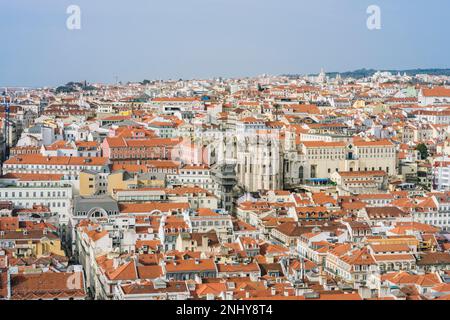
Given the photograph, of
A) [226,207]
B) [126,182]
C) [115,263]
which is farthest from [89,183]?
[115,263]

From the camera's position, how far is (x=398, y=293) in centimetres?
504

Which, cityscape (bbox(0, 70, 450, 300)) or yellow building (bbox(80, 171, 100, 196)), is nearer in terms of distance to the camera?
cityscape (bbox(0, 70, 450, 300))

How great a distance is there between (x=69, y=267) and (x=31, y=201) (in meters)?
3.49

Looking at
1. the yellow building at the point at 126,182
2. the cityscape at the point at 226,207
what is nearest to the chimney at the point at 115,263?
the cityscape at the point at 226,207

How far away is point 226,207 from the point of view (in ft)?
33.1

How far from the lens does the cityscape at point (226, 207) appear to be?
18.4 feet

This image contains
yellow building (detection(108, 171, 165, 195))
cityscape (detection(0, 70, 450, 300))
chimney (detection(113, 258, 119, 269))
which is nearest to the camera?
cityscape (detection(0, 70, 450, 300))

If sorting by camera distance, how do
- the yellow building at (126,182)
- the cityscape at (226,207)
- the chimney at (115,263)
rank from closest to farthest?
the cityscape at (226,207) < the chimney at (115,263) < the yellow building at (126,182)

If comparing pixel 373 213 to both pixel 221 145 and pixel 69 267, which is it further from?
pixel 221 145

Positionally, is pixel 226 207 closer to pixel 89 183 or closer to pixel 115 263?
pixel 89 183

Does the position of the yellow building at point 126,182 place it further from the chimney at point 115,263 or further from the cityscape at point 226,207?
the chimney at point 115,263

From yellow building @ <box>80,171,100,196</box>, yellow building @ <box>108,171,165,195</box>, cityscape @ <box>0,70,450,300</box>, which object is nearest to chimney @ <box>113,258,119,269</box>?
cityscape @ <box>0,70,450,300</box>

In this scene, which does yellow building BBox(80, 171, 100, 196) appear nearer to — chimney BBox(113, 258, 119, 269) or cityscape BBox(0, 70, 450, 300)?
cityscape BBox(0, 70, 450, 300)

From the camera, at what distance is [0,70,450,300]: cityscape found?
18.4 ft
